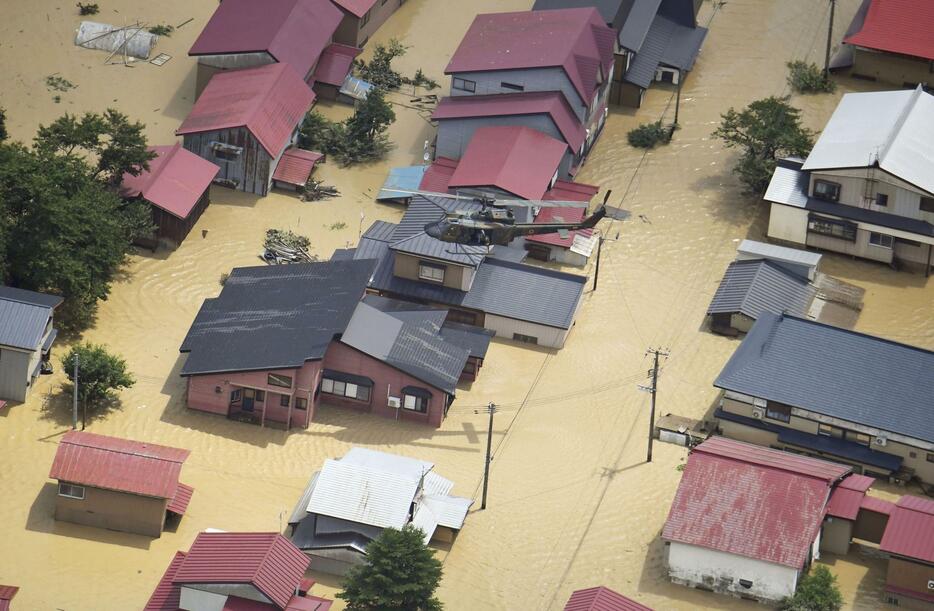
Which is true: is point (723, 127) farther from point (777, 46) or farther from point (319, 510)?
point (319, 510)

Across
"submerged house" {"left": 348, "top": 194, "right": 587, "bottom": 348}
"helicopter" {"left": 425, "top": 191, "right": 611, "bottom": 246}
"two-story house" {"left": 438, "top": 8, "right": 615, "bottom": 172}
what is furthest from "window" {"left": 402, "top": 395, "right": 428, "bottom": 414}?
"two-story house" {"left": 438, "top": 8, "right": 615, "bottom": 172}

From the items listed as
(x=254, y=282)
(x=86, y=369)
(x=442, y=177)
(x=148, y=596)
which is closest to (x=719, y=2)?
(x=442, y=177)

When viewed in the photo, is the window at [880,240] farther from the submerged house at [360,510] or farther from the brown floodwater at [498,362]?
the submerged house at [360,510]

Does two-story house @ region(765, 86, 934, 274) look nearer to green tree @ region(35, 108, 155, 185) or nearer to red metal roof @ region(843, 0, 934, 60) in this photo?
red metal roof @ region(843, 0, 934, 60)

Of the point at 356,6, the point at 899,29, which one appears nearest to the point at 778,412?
the point at 899,29

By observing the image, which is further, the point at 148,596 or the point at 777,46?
the point at 777,46

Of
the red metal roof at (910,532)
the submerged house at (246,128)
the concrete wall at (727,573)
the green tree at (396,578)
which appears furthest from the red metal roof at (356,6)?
the red metal roof at (910,532)
